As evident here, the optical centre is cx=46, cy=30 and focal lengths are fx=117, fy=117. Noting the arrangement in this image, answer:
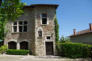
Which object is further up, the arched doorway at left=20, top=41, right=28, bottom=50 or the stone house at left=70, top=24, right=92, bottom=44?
the stone house at left=70, top=24, right=92, bottom=44

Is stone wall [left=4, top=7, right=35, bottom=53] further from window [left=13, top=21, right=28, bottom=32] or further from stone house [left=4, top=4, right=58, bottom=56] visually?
window [left=13, top=21, right=28, bottom=32]

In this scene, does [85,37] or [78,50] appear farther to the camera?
[85,37]

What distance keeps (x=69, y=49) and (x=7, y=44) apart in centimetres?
1078

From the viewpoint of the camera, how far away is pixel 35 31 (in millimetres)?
19484

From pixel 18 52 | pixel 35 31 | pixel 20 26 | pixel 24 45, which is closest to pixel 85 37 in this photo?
pixel 35 31

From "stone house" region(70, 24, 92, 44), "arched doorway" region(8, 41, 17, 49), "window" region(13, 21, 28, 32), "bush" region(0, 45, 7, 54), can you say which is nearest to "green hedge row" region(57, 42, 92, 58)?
"window" region(13, 21, 28, 32)

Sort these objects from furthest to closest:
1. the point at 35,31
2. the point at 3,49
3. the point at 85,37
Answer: the point at 85,37
the point at 35,31
the point at 3,49

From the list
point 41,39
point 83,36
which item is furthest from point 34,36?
point 83,36

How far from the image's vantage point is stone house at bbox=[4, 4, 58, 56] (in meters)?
19.3

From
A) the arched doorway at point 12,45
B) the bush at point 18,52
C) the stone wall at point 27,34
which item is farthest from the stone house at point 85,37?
the arched doorway at point 12,45

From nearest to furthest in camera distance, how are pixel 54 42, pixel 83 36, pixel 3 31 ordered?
1. pixel 54 42
2. pixel 3 31
3. pixel 83 36

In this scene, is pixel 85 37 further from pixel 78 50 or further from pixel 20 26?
pixel 20 26

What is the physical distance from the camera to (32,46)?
65.2 ft

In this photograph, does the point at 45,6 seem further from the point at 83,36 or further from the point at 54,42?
the point at 83,36
